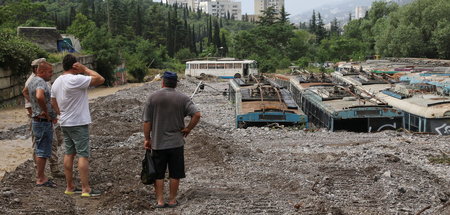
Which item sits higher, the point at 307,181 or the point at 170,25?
the point at 170,25

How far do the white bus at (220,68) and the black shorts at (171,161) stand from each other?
174 ft

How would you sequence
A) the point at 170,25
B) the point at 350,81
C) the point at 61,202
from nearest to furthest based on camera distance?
the point at 61,202 < the point at 350,81 < the point at 170,25

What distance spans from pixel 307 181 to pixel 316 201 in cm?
164

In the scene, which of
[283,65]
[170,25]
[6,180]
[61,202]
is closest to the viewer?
[61,202]

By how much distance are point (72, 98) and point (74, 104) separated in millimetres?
94

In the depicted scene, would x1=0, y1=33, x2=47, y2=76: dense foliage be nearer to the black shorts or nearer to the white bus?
the black shorts

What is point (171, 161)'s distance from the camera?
25.4 feet

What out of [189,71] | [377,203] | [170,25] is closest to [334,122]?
[377,203]

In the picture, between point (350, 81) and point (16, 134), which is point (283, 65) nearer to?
point (350, 81)

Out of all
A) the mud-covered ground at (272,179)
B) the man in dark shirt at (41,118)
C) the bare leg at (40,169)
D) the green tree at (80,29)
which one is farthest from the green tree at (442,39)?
the bare leg at (40,169)

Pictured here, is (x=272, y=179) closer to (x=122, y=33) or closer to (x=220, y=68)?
(x=220, y=68)

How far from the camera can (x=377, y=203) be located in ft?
26.8

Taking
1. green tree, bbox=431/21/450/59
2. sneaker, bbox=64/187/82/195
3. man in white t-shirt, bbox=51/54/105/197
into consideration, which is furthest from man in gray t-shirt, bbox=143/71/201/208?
green tree, bbox=431/21/450/59

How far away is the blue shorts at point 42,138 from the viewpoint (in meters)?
8.59
